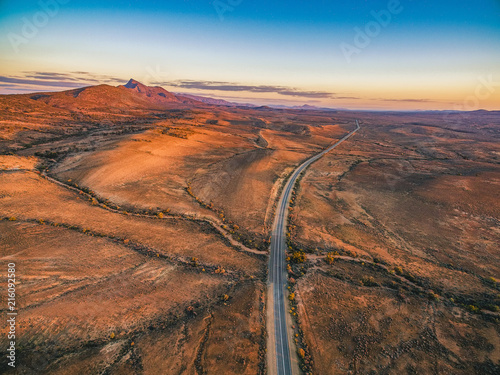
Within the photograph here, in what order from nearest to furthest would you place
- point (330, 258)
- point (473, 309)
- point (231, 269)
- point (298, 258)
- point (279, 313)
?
point (279, 313)
point (473, 309)
point (231, 269)
point (298, 258)
point (330, 258)

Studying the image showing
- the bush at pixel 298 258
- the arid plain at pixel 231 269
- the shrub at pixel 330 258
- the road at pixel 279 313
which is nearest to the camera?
the road at pixel 279 313

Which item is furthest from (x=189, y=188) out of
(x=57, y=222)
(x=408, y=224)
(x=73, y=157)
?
(x=408, y=224)

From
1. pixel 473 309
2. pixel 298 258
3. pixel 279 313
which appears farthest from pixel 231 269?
pixel 473 309

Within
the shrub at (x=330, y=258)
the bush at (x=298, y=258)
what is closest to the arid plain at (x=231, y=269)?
the bush at (x=298, y=258)

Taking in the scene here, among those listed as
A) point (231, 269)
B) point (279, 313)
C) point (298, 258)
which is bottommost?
point (279, 313)

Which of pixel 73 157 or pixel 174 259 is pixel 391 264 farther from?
pixel 73 157

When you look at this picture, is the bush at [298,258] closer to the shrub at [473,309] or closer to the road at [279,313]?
the road at [279,313]

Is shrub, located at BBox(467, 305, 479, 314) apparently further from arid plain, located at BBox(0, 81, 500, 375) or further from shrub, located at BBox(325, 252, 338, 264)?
shrub, located at BBox(325, 252, 338, 264)

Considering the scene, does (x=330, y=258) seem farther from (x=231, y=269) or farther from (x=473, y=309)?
(x=473, y=309)

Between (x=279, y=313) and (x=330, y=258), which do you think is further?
(x=330, y=258)
